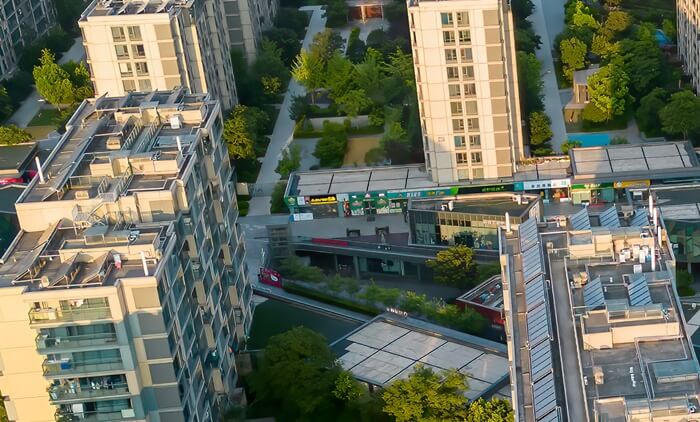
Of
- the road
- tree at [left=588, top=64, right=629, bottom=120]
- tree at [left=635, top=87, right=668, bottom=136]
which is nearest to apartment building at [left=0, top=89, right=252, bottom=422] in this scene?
the road

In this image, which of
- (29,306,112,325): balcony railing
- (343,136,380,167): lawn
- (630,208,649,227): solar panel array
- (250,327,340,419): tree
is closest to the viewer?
(29,306,112,325): balcony railing

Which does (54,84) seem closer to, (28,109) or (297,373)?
(28,109)

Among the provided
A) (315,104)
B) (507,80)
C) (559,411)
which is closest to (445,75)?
A: (507,80)

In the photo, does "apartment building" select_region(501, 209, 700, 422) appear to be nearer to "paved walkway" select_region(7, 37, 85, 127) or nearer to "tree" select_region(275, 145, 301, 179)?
"tree" select_region(275, 145, 301, 179)

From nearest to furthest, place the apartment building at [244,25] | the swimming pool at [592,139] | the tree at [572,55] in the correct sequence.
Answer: the swimming pool at [592,139]
the tree at [572,55]
the apartment building at [244,25]

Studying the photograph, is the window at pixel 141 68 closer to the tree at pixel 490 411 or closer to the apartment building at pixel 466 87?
the apartment building at pixel 466 87

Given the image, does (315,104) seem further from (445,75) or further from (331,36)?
(445,75)

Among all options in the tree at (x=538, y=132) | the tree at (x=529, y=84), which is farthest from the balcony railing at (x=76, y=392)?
the tree at (x=529, y=84)
